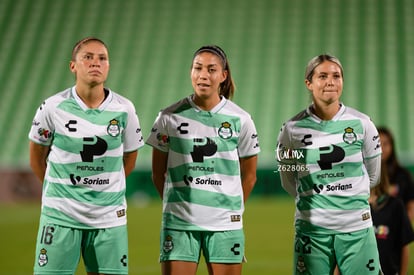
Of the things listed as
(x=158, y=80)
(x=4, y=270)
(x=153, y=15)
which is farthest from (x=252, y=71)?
(x=4, y=270)

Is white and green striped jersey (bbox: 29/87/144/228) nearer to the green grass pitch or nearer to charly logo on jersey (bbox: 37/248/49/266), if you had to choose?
charly logo on jersey (bbox: 37/248/49/266)

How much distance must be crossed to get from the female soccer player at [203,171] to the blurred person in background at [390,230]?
1.19m

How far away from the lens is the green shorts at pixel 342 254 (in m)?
4.29

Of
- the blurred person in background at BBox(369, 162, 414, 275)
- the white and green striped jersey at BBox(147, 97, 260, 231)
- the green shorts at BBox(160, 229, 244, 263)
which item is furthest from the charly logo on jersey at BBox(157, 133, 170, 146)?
the blurred person in background at BBox(369, 162, 414, 275)

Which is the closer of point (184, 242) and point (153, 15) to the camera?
point (184, 242)

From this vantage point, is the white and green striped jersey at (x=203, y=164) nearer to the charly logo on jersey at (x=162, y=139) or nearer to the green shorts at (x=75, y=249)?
the charly logo on jersey at (x=162, y=139)

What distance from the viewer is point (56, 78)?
59.4 feet

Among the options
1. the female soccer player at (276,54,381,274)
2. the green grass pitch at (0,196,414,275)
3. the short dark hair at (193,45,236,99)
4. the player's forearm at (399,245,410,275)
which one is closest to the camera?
the female soccer player at (276,54,381,274)

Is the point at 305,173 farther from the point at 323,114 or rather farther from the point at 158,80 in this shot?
Answer: the point at 158,80

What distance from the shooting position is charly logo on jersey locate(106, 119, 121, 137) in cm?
421

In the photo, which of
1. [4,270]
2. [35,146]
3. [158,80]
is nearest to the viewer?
[35,146]

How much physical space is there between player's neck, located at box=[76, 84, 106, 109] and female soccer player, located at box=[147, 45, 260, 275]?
1.37 feet

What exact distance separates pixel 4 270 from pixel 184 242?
12.5ft

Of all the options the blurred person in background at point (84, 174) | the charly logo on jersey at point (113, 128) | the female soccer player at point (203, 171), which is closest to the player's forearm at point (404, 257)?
the female soccer player at point (203, 171)
